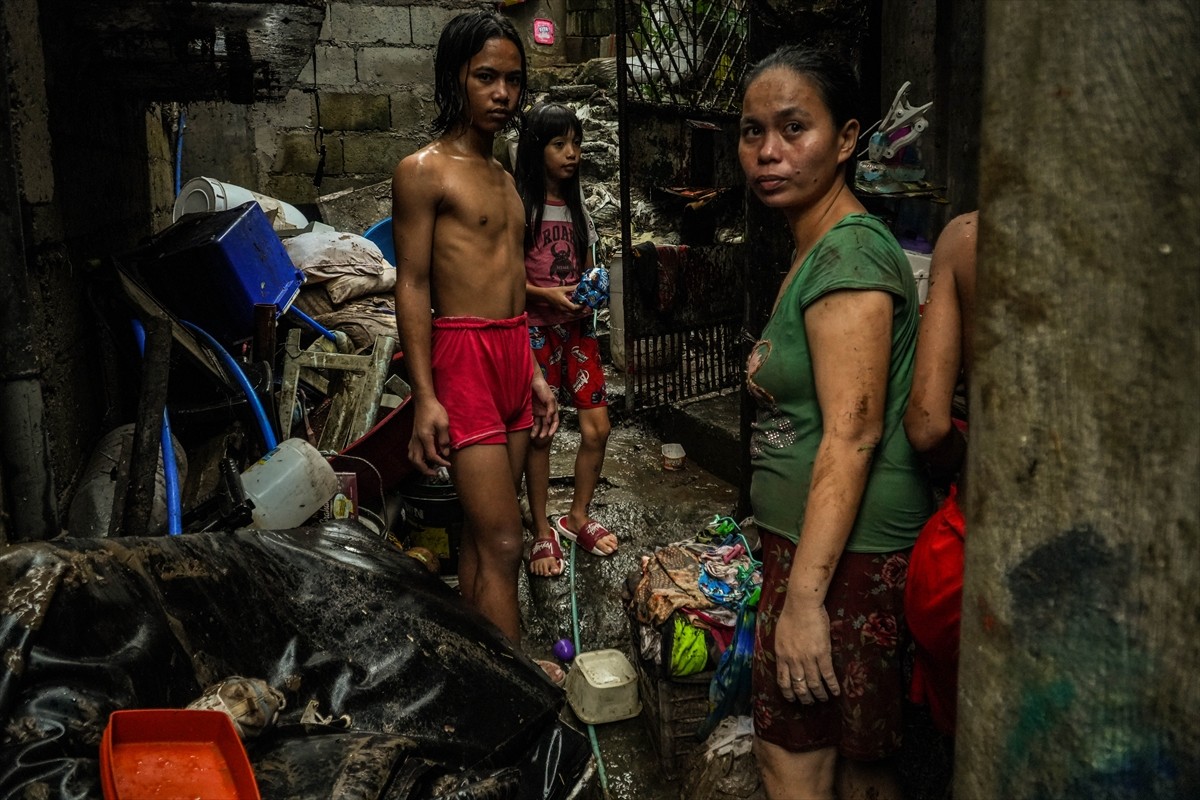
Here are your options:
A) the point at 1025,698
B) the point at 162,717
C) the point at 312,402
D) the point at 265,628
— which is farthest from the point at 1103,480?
the point at 312,402

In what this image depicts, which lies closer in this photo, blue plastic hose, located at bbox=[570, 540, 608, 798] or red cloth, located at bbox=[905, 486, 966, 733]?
red cloth, located at bbox=[905, 486, 966, 733]

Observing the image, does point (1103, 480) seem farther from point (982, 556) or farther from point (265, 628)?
point (265, 628)

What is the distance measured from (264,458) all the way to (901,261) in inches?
109

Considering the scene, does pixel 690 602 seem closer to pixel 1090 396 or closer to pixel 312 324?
pixel 1090 396

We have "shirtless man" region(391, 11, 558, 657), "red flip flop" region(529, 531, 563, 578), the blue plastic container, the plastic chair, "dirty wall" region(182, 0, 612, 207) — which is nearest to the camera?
"shirtless man" region(391, 11, 558, 657)

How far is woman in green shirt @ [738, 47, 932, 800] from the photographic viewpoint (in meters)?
1.57

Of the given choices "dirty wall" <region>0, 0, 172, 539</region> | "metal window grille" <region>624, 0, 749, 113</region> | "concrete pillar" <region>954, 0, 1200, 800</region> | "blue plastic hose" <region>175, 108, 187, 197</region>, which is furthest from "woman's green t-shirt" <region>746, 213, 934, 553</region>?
"blue plastic hose" <region>175, 108, 187, 197</region>

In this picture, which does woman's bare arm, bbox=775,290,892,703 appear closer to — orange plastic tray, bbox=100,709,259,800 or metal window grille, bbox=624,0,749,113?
orange plastic tray, bbox=100,709,259,800

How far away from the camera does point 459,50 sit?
2.69 m

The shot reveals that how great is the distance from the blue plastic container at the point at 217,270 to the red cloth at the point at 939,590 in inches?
149

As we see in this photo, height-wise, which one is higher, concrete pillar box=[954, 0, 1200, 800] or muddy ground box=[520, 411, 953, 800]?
concrete pillar box=[954, 0, 1200, 800]

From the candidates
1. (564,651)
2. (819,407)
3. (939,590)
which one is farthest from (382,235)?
(939,590)

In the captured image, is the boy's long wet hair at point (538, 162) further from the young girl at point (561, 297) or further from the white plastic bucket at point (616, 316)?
the white plastic bucket at point (616, 316)

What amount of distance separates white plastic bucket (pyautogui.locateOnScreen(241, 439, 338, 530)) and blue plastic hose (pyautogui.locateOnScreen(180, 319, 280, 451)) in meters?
0.30
